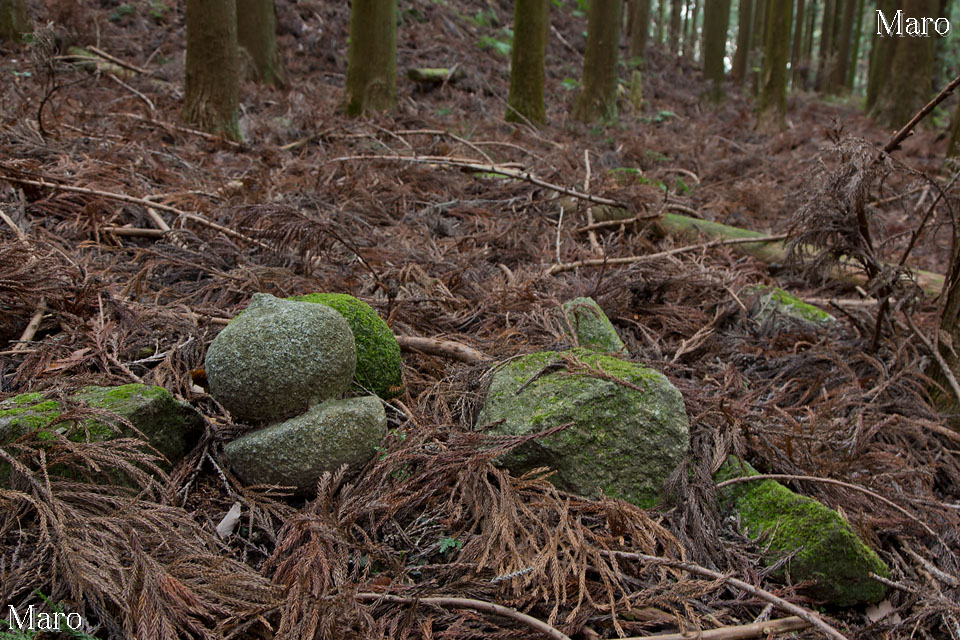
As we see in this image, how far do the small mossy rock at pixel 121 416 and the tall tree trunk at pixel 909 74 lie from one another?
14.3 m

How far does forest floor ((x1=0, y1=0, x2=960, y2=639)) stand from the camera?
1841 mm

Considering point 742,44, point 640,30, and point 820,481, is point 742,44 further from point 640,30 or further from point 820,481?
point 820,481

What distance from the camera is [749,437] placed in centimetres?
259

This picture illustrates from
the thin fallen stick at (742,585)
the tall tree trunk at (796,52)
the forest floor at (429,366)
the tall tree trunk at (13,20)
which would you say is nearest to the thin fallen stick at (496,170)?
the forest floor at (429,366)

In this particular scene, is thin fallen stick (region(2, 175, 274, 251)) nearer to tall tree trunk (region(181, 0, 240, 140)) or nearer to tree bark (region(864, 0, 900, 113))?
tall tree trunk (region(181, 0, 240, 140))

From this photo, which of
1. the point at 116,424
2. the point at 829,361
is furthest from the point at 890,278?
the point at 116,424

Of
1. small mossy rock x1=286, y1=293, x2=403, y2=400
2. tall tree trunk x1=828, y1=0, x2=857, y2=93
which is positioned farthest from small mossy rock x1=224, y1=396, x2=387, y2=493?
tall tree trunk x1=828, y1=0, x2=857, y2=93

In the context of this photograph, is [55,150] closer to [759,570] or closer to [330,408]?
[330,408]

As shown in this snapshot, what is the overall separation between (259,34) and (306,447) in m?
9.78

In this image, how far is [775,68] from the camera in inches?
485

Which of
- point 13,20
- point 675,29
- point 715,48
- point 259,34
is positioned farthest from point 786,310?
point 675,29

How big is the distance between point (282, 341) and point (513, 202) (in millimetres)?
4143

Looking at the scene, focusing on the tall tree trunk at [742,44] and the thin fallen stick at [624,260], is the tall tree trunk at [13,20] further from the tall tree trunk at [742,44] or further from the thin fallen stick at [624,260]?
the tall tree trunk at [742,44]

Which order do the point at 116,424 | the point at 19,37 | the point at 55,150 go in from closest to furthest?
the point at 116,424, the point at 55,150, the point at 19,37
